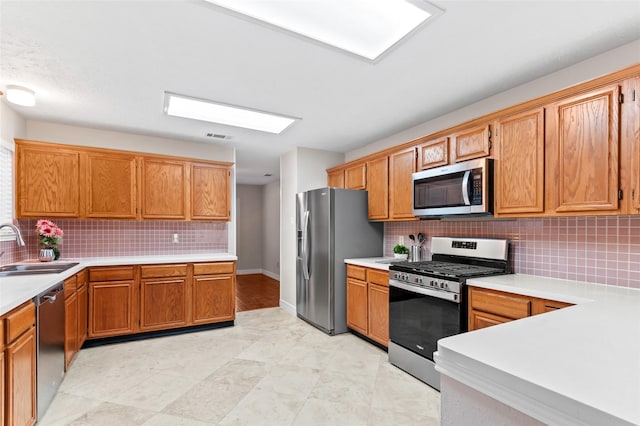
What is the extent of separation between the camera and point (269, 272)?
793cm

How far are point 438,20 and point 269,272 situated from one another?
22.7 ft

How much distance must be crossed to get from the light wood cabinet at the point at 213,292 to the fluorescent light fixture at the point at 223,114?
173 cm

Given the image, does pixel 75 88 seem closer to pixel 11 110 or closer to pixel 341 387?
pixel 11 110

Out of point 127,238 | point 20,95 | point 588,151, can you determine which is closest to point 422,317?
point 588,151

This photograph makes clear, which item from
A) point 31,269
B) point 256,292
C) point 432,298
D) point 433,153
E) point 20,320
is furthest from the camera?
point 256,292

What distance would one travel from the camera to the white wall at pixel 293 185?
4641 mm

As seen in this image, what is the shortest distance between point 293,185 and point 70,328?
2981 mm

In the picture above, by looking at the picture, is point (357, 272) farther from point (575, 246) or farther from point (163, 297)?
point (163, 297)

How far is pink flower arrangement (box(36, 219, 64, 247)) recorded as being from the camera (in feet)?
10.5

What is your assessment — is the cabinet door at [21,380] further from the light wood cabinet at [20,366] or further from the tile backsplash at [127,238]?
the tile backsplash at [127,238]

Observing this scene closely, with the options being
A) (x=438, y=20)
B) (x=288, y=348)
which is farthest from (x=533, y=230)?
(x=288, y=348)

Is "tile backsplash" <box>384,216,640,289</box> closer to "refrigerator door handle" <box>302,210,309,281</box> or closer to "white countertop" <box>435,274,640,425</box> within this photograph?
"white countertop" <box>435,274,640,425</box>

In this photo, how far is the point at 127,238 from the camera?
3992 mm

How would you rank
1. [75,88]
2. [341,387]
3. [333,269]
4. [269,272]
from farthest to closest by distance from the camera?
1. [269,272]
2. [333,269]
3. [75,88]
4. [341,387]
